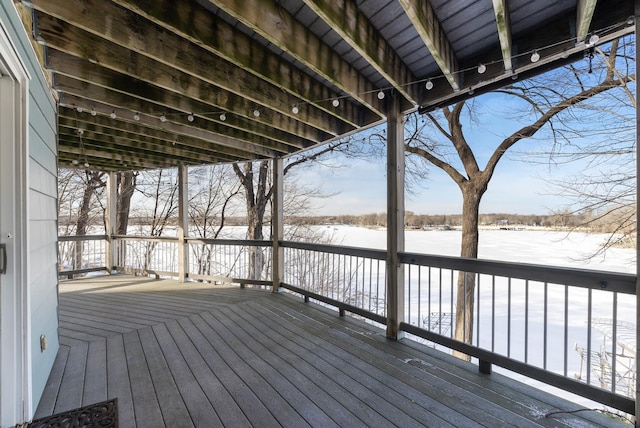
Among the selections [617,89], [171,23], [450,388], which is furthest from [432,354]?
[617,89]

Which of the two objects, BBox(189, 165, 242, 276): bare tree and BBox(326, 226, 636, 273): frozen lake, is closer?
BBox(326, 226, 636, 273): frozen lake

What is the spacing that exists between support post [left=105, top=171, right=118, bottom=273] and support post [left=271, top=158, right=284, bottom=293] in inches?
161

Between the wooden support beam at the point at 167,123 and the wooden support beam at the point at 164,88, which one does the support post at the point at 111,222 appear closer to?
the wooden support beam at the point at 167,123

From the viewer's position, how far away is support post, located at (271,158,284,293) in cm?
509

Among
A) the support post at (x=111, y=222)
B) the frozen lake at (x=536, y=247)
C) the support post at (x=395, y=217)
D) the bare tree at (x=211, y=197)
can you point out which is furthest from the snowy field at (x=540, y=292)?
the support post at (x=111, y=222)

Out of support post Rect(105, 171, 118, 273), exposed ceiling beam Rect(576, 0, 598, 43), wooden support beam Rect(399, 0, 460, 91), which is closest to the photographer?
exposed ceiling beam Rect(576, 0, 598, 43)

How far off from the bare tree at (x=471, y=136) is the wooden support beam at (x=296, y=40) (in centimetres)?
232

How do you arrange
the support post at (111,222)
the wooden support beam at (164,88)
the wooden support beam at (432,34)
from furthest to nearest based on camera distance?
the support post at (111,222), the wooden support beam at (164,88), the wooden support beam at (432,34)

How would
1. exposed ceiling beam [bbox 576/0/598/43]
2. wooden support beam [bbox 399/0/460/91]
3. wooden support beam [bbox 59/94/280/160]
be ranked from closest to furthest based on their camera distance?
exposed ceiling beam [bbox 576/0/598/43], wooden support beam [bbox 399/0/460/91], wooden support beam [bbox 59/94/280/160]

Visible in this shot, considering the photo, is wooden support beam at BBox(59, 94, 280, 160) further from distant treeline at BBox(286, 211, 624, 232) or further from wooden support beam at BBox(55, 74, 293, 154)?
distant treeline at BBox(286, 211, 624, 232)

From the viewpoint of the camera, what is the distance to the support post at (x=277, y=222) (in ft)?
16.7

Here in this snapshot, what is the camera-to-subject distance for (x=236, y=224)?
38.6 ft

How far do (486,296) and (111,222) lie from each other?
410 inches

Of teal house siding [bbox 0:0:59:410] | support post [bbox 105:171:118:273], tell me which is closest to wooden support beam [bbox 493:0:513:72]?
teal house siding [bbox 0:0:59:410]
